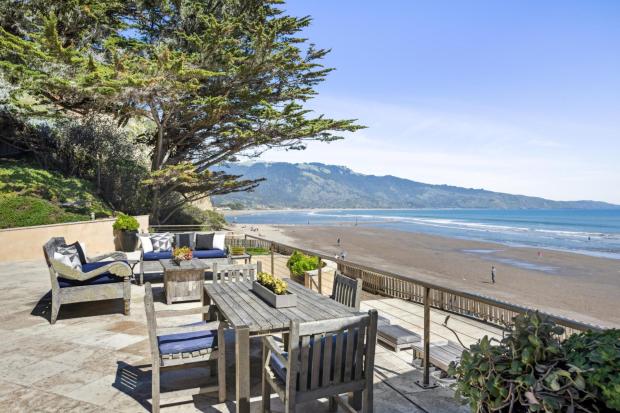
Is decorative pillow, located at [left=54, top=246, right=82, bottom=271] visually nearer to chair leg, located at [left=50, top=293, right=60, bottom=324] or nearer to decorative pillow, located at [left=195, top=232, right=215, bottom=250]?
chair leg, located at [left=50, top=293, right=60, bottom=324]

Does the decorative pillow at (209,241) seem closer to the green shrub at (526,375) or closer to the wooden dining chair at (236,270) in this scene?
the wooden dining chair at (236,270)

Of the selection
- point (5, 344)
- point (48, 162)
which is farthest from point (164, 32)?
point (5, 344)

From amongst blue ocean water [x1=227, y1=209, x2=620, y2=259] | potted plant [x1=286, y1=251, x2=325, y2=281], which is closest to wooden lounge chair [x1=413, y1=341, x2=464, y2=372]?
potted plant [x1=286, y1=251, x2=325, y2=281]

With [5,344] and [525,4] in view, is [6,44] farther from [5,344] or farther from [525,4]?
[525,4]

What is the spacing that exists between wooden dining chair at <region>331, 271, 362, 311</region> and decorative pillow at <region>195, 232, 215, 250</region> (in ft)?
19.2

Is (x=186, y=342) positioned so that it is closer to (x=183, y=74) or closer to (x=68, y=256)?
(x=68, y=256)

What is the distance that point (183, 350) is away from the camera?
3.18m

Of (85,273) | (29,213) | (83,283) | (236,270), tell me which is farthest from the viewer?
(29,213)

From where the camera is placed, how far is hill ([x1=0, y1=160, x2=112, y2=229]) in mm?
13297

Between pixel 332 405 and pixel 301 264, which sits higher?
pixel 301 264

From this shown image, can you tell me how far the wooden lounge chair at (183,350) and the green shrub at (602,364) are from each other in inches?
100

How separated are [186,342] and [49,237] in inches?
476

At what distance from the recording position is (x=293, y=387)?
255cm

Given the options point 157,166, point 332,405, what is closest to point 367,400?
point 332,405
